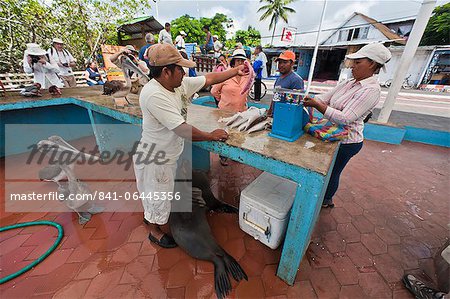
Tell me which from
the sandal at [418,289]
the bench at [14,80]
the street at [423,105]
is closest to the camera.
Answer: the sandal at [418,289]

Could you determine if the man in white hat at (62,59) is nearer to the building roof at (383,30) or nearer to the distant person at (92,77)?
the distant person at (92,77)

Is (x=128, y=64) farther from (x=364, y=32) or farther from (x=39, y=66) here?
(x=364, y=32)

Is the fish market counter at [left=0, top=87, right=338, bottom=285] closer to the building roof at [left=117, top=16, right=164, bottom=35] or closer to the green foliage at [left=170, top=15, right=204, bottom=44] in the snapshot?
the building roof at [left=117, top=16, right=164, bottom=35]

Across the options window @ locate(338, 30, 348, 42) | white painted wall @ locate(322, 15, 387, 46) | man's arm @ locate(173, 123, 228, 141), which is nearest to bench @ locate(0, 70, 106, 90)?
man's arm @ locate(173, 123, 228, 141)

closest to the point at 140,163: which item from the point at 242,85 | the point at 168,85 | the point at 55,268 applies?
the point at 168,85

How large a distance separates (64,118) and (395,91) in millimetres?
7790

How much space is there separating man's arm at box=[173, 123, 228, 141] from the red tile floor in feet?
4.09

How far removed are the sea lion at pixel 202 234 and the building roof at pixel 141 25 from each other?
1317cm

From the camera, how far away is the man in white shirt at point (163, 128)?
5.03ft

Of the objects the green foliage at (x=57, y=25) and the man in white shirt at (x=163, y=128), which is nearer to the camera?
the man in white shirt at (x=163, y=128)

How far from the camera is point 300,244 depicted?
1.58m

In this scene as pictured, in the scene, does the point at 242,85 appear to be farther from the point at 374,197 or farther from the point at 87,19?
the point at 87,19

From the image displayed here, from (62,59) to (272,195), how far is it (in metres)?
6.92

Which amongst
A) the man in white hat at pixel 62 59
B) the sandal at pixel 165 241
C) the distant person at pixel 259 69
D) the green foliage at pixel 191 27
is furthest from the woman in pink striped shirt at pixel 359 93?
the green foliage at pixel 191 27
